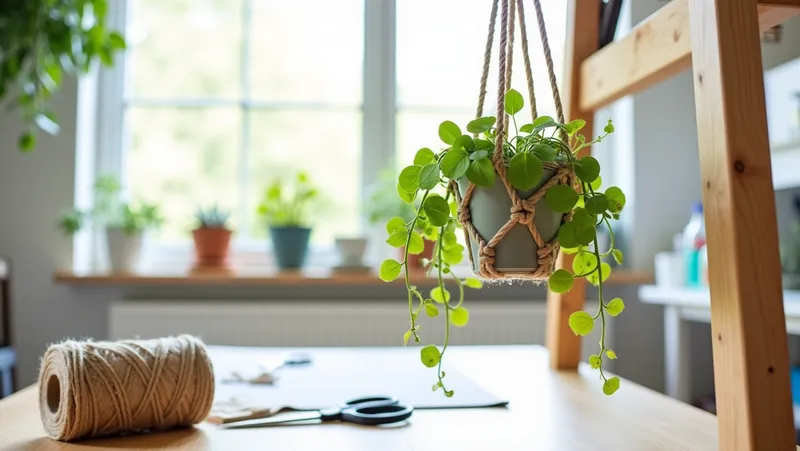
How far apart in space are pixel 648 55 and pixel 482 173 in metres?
0.32

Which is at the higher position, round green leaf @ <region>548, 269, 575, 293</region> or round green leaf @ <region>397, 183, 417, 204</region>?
round green leaf @ <region>397, 183, 417, 204</region>

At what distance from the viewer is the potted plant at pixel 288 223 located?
2316 millimetres

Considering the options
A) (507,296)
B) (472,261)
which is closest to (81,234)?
(507,296)

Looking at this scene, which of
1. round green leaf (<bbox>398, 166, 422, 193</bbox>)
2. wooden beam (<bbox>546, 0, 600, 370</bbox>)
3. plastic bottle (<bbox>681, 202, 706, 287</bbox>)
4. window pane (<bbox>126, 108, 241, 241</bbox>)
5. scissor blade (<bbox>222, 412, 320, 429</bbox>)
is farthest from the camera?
window pane (<bbox>126, 108, 241, 241</bbox>)

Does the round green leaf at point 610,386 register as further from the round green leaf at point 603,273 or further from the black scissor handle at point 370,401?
the black scissor handle at point 370,401

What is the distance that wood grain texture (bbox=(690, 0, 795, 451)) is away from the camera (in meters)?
0.57

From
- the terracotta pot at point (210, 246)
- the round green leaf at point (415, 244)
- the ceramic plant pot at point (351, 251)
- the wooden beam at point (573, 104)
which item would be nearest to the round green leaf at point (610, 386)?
the round green leaf at point (415, 244)

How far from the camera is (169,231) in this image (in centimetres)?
254

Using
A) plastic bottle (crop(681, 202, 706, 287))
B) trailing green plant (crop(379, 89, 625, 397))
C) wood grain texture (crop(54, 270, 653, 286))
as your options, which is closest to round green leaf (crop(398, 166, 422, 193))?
trailing green plant (crop(379, 89, 625, 397))

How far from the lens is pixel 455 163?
656 mm

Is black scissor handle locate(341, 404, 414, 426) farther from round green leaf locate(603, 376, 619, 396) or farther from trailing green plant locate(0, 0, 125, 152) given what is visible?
trailing green plant locate(0, 0, 125, 152)

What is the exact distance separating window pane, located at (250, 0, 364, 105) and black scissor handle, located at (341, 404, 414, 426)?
1875 millimetres

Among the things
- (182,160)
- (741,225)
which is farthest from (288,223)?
(741,225)

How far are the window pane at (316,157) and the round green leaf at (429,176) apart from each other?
1.88 m
